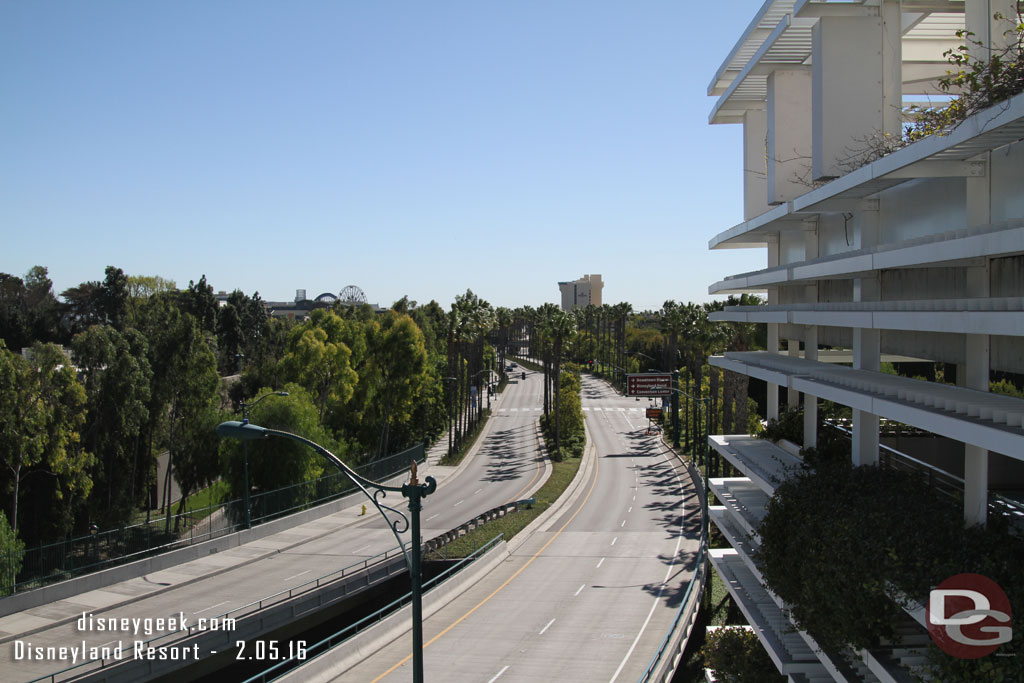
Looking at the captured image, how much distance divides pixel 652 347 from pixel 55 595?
354 ft

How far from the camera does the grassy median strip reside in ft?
112

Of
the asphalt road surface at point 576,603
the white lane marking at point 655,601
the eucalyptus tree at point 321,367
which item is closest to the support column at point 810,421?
the asphalt road surface at point 576,603

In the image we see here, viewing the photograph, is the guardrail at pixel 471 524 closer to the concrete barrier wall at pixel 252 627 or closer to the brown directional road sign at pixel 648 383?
the concrete barrier wall at pixel 252 627

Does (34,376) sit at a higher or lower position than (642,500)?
higher

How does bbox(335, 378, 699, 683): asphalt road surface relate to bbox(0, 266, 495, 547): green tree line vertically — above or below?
below

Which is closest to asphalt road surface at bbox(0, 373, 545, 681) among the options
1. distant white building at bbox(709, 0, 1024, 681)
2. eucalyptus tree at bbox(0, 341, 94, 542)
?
eucalyptus tree at bbox(0, 341, 94, 542)

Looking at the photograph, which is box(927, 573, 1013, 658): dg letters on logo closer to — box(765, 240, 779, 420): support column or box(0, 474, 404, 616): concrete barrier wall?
box(765, 240, 779, 420): support column

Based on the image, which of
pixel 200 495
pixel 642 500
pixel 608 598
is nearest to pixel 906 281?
pixel 608 598

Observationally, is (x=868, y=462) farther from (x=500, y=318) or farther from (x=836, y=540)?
(x=500, y=318)

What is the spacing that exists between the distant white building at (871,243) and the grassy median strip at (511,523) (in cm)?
1387

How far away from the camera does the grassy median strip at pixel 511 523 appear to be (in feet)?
112

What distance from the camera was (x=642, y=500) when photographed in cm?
4709

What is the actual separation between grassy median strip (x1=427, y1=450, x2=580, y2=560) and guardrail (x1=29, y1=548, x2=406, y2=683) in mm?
2587

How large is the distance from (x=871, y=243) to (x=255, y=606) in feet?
70.2
